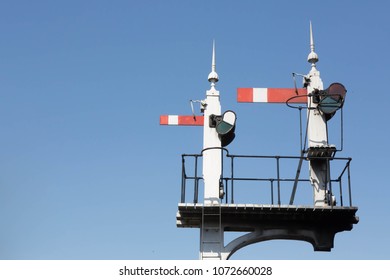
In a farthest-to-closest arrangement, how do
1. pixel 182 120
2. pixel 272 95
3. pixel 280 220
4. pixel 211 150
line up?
pixel 182 120 < pixel 272 95 < pixel 211 150 < pixel 280 220

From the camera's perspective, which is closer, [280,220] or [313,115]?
[280,220]

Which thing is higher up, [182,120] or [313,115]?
[182,120]

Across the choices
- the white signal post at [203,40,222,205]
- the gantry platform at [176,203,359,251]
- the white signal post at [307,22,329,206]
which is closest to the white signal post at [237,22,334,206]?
the white signal post at [307,22,329,206]

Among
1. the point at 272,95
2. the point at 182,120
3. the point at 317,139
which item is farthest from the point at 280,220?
the point at 182,120

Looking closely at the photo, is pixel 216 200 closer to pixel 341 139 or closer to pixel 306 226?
pixel 306 226

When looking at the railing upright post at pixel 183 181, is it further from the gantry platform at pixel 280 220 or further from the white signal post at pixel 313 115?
the white signal post at pixel 313 115

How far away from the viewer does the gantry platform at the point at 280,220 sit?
15.4 metres

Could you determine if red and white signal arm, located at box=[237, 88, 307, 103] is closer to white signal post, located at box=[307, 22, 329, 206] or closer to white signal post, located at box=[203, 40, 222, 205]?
white signal post, located at box=[307, 22, 329, 206]

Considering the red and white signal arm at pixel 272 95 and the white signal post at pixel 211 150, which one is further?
the red and white signal arm at pixel 272 95

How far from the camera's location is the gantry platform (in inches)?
605

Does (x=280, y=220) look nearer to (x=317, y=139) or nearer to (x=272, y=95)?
(x=317, y=139)

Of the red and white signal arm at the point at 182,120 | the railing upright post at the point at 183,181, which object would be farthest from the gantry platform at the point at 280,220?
the red and white signal arm at the point at 182,120

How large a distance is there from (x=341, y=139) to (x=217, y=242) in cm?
384

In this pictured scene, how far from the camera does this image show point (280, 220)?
51.8 feet
